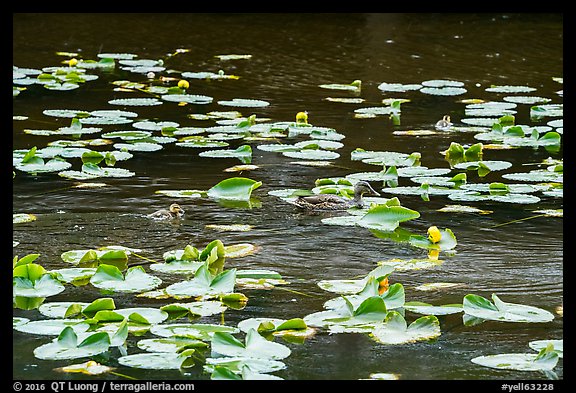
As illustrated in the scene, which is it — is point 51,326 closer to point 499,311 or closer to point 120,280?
point 120,280

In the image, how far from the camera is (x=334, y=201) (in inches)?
256

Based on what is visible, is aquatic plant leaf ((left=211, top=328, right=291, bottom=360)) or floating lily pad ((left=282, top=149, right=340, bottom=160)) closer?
aquatic plant leaf ((left=211, top=328, right=291, bottom=360))

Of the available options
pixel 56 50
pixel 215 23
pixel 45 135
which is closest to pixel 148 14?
pixel 215 23

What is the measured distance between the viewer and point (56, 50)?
42.0 ft

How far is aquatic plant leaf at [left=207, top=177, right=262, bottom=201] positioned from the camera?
6562 mm

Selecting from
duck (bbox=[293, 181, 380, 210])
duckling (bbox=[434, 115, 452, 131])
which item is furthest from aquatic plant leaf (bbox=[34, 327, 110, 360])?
duckling (bbox=[434, 115, 452, 131])

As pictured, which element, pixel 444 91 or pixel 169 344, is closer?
pixel 169 344

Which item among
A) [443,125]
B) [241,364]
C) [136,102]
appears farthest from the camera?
[136,102]

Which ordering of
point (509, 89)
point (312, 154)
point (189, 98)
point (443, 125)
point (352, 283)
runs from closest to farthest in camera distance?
point (352, 283), point (312, 154), point (443, 125), point (189, 98), point (509, 89)

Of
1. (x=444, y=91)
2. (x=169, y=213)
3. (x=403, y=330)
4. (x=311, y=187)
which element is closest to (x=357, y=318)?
(x=403, y=330)

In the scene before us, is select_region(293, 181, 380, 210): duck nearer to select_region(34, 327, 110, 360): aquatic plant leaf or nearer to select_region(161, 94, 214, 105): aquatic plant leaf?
select_region(34, 327, 110, 360): aquatic plant leaf

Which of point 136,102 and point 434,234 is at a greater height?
point 136,102

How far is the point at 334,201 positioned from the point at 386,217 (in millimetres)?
557

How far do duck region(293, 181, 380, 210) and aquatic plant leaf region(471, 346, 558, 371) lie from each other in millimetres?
2433
